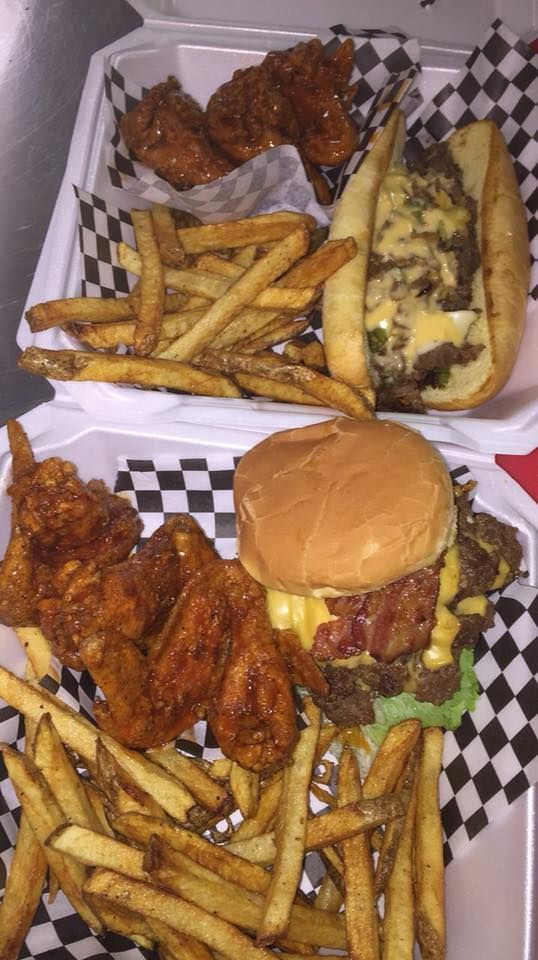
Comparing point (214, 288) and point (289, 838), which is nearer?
point (289, 838)

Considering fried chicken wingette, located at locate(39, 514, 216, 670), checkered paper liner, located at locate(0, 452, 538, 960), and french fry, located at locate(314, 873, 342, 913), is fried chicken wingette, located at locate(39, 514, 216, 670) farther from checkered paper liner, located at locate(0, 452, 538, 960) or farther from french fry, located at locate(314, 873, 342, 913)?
french fry, located at locate(314, 873, 342, 913)

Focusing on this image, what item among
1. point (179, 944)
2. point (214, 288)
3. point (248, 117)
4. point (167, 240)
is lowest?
point (179, 944)

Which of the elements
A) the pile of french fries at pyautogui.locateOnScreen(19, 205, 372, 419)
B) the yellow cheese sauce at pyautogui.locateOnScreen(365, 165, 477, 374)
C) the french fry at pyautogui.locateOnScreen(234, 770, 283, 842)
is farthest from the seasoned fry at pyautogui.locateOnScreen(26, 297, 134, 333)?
the french fry at pyautogui.locateOnScreen(234, 770, 283, 842)

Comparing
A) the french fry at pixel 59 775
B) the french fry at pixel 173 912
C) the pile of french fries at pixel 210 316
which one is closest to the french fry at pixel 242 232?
the pile of french fries at pixel 210 316

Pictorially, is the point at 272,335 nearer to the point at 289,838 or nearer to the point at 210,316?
the point at 210,316

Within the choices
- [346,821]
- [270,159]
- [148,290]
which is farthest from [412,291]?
[346,821]
